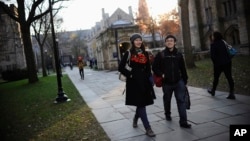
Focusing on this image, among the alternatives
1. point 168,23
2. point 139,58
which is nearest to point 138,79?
point 139,58

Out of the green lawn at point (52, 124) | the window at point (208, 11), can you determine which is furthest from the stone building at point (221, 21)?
the green lawn at point (52, 124)

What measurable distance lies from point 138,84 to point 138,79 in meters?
0.10

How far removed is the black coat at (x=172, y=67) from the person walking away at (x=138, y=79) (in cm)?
45

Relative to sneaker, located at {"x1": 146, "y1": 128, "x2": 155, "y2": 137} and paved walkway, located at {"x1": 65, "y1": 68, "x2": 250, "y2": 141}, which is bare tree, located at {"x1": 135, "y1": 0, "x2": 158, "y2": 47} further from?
sneaker, located at {"x1": 146, "y1": 128, "x2": 155, "y2": 137}

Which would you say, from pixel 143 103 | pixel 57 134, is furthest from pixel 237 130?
pixel 57 134

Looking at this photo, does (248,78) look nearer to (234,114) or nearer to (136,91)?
(234,114)

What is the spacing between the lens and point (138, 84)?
5207 millimetres

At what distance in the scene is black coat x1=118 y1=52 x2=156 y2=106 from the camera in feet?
17.1

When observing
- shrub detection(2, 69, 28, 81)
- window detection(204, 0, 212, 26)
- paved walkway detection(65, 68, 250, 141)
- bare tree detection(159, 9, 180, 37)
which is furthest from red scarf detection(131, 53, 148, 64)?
bare tree detection(159, 9, 180, 37)

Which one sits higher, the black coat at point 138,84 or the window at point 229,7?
the window at point 229,7

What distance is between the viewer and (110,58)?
29797 millimetres

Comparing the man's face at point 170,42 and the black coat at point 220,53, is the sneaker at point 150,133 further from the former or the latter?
the black coat at point 220,53

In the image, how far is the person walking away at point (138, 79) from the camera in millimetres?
5215

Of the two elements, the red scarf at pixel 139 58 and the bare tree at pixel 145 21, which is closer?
the red scarf at pixel 139 58
